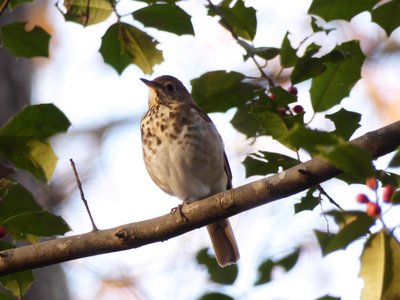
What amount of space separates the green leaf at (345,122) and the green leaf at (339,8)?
350 millimetres

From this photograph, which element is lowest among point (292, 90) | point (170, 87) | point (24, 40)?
point (292, 90)

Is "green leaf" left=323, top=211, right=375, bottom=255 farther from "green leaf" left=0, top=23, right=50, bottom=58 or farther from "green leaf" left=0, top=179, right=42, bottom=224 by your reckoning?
"green leaf" left=0, top=23, right=50, bottom=58

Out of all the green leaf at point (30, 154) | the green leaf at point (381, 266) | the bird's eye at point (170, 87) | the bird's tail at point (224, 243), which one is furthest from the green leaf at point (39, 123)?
the bird's eye at point (170, 87)

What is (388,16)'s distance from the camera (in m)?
2.77

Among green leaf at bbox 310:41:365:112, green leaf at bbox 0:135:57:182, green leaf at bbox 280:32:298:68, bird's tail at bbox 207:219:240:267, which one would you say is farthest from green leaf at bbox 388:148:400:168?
bird's tail at bbox 207:219:240:267

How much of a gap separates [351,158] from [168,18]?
153 cm

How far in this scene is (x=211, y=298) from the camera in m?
3.12

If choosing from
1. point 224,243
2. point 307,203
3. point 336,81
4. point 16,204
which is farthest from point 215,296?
point 224,243

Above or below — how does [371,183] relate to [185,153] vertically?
below

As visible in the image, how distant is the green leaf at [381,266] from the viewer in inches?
75.5

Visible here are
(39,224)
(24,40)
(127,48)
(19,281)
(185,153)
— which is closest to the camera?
(39,224)

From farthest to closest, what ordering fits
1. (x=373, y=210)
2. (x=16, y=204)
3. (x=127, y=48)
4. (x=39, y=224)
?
(x=127, y=48), (x=16, y=204), (x=39, y=224), (x=373, y=210)

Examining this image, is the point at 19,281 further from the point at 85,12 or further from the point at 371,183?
the point at 371,183

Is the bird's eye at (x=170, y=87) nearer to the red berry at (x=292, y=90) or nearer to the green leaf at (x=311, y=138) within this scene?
the red berry at (x=292, y=90)
